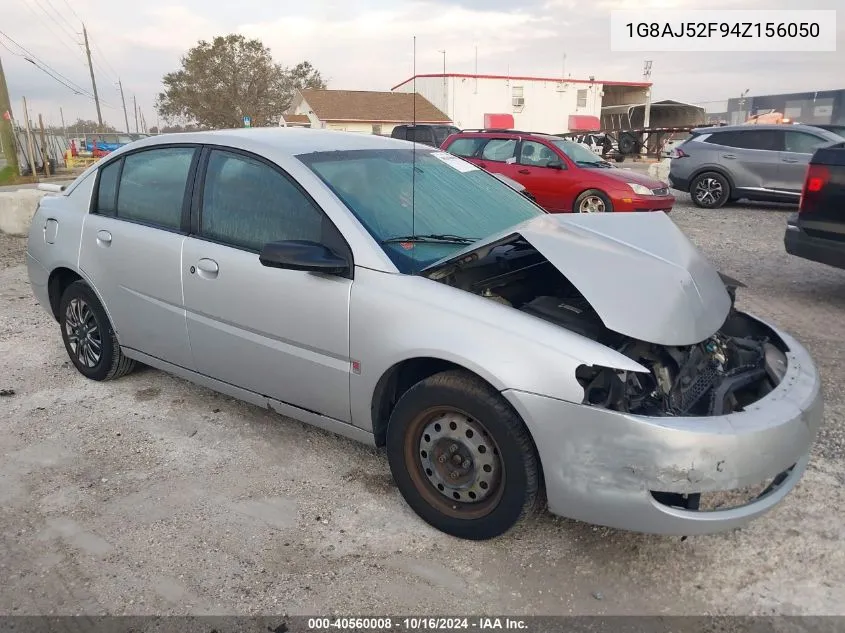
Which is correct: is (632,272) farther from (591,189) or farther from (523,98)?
(523,98)

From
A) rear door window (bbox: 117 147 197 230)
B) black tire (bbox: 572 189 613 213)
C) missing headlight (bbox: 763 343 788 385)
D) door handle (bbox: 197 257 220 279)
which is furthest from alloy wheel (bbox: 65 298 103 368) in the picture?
black tire (bbox: 572 189 613 213)

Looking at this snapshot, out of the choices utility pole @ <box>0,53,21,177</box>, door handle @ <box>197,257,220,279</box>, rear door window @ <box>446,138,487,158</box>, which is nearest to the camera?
door handle @ <box>197,257,220,279</box>

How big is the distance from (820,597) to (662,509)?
2.41 feet

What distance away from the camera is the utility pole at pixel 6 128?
15.8 m

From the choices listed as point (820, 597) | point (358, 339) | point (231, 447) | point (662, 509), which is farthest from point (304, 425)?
point (820, 597)

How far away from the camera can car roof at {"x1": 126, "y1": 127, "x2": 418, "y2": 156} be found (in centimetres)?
322

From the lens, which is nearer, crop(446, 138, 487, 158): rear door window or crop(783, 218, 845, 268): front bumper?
crop(783, 218, 845, 268): front bumper

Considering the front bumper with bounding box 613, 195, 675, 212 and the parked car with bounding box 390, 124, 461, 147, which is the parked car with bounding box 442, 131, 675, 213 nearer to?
the front bumper with bounding box 613, 195, 675, 212

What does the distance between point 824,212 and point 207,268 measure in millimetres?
5178

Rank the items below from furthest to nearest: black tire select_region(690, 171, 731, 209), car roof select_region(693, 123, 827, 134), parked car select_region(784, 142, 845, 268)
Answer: black tire select_region(690, 171, 731, 209) → car roof select_region(693, 123, 827, 134) → parked car select_region(784, 142, 845, 268)

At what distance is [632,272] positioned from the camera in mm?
2537

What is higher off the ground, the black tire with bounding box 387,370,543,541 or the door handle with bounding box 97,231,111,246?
the door handle with bounding box 97,231,111,246

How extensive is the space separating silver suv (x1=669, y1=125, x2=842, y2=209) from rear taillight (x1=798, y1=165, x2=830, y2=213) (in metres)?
6.46

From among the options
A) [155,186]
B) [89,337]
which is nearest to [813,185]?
[155,186]
